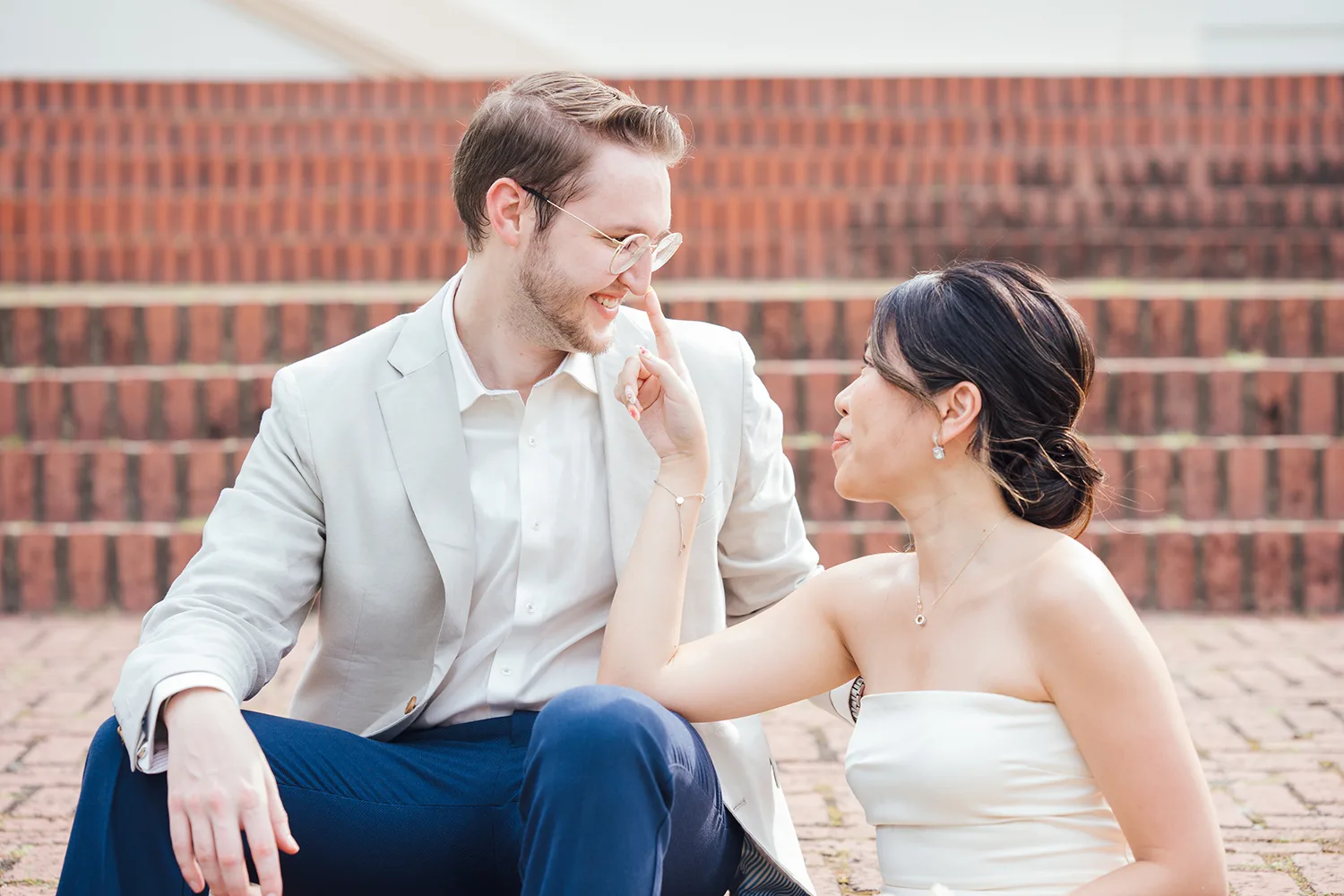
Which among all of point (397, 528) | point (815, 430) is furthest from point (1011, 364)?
point (815, 430)

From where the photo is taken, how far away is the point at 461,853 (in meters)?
1.97

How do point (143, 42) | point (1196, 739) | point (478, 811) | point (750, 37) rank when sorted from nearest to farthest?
1. point (478, 811)
2. point (1196, 739)
3. point (143, 42)
4. point (750, 37)

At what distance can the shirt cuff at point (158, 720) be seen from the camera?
1727mm

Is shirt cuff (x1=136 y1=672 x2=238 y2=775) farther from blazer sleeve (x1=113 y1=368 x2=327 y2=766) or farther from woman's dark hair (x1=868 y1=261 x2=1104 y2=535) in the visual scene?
woman's dark hair (x1=868 y1=261 x2=1104 y2=535)

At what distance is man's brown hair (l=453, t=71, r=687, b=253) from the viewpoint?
2.20 metres

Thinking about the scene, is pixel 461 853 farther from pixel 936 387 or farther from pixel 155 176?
pixel 155 176

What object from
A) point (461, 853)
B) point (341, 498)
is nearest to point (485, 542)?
point (341, 498)

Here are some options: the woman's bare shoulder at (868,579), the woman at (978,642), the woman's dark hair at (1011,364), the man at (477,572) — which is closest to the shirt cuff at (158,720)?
the man at (477,572)

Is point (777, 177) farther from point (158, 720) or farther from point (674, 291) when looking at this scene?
point (158, 720)

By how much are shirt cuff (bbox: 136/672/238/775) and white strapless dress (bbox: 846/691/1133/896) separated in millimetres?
812

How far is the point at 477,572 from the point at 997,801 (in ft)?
2.62

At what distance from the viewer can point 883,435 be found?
1.87 m

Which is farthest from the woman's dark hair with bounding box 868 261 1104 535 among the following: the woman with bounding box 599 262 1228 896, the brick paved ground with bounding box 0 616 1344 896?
the brick paved ground with bounding box 0 616 1344 896

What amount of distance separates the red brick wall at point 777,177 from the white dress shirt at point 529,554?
3.99 m
